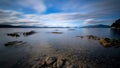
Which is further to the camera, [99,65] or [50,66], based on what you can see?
[99,65]

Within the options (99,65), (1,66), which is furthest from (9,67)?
(99,65)

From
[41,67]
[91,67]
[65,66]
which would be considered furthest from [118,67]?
[41,67]

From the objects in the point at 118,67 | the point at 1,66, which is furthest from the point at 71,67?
Answer: the point at 1,66

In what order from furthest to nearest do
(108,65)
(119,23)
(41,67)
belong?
(119,23)
(108,65)
(41,67)

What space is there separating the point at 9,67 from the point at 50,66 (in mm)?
5762

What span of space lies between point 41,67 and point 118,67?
35.2 ft

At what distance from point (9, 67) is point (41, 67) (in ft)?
14.9

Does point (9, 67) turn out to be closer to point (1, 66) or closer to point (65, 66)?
point (1, 66)

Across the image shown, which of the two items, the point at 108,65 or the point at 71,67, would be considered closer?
the point at 71,67

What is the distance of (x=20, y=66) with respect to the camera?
37.8 ft

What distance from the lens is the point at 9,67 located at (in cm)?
1122

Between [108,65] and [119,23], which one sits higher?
[119,23]

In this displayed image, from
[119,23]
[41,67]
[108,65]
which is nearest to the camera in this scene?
[41,67]

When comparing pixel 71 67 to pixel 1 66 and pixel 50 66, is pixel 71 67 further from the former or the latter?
pixel 1 66
